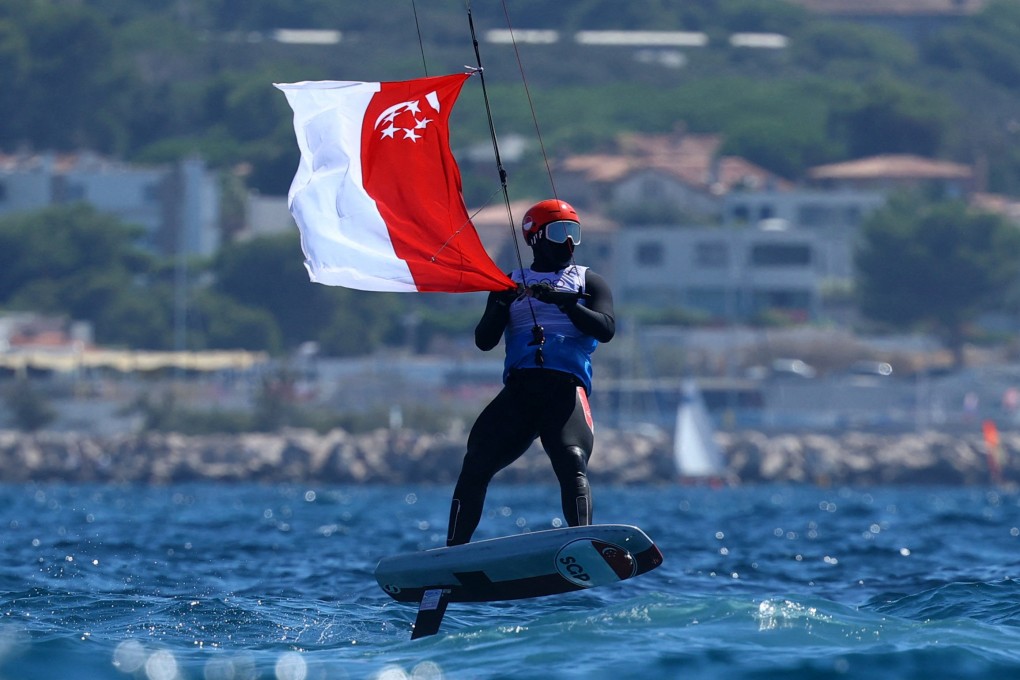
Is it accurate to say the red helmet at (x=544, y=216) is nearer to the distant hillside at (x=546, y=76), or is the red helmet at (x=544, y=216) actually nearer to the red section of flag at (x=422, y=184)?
the red section of flag at (x=422, y=184)

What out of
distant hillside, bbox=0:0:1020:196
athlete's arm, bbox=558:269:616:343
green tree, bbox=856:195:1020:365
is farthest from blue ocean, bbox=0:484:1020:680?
distant hillside, bbox=0:0:1020:196

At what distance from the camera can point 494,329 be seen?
866cm

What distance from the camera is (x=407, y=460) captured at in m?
57.1

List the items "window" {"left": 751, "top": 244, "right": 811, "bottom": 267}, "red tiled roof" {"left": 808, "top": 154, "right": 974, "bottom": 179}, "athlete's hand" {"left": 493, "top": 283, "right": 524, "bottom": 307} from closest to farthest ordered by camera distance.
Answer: "athlete's hand" {"left": 493, "top": 283, "right": 524, "bottom": 307} → "window" {"left": 751, "top": 244, "right": 811, "bottom": 267} → "red tiled roof" {"left": 808, "top": 154, "right": 974, "bottom": 179}

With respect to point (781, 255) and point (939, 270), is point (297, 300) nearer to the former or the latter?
point (781, 255)

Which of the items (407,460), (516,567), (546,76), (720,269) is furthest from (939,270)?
(516,567)

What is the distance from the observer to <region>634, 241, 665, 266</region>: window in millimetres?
89438

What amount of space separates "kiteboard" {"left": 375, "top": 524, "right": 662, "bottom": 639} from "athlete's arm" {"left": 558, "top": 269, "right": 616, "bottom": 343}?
95 cm

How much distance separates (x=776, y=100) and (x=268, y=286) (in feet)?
212

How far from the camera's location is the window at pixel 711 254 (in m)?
88.3

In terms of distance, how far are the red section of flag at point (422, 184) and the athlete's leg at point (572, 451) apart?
633 mm

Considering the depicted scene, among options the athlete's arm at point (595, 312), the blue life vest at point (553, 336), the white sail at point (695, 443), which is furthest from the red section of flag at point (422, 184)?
the white sail at point (695, 443)

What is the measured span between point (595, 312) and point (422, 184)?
105 centimetres

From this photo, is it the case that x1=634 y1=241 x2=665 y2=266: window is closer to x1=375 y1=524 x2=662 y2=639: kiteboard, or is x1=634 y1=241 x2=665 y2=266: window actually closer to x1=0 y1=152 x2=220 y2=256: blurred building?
x1=0 y1=152 x2=220 y2=256: blurred building
